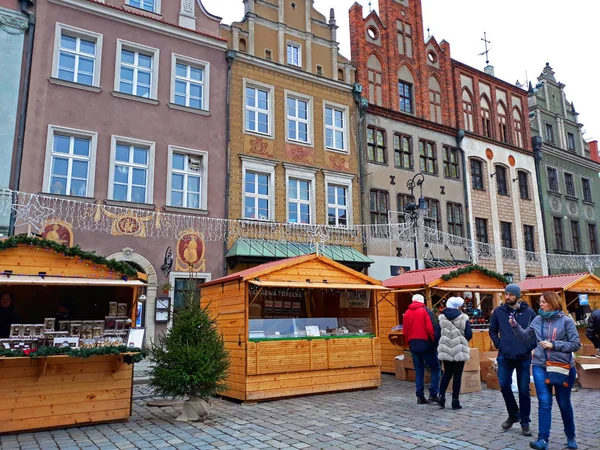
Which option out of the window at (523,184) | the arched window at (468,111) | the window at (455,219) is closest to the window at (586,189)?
the window at (523,184)

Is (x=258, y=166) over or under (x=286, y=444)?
over

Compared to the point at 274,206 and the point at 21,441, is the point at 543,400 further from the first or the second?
the point at 274,206

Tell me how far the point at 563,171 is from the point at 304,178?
18499 mm

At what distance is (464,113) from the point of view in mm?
25828

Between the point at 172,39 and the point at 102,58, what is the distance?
2547 mm

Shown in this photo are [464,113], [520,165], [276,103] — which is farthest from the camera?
[520,165]

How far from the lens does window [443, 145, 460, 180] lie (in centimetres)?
2433

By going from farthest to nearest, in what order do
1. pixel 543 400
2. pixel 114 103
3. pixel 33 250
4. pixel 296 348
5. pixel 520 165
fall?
1. pixel 520 165
2. pixel 114 103
3. pixel 296 348
4. pixel 33 250
5. pixel 543 400

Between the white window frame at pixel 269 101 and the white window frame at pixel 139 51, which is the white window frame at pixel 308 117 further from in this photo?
the white window frame at pixel 139 51

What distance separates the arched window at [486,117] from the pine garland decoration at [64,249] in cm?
2269

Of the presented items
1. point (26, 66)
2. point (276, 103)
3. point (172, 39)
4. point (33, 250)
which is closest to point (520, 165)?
point (276, 103)

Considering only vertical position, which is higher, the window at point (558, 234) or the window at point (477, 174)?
the window at point (477, 174)

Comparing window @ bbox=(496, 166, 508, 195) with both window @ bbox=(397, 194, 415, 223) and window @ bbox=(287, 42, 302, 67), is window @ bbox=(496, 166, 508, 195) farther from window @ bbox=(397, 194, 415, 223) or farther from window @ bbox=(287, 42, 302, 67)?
window @ bbox=(287, 42, 302, 67)

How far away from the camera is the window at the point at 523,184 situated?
2743 cm
